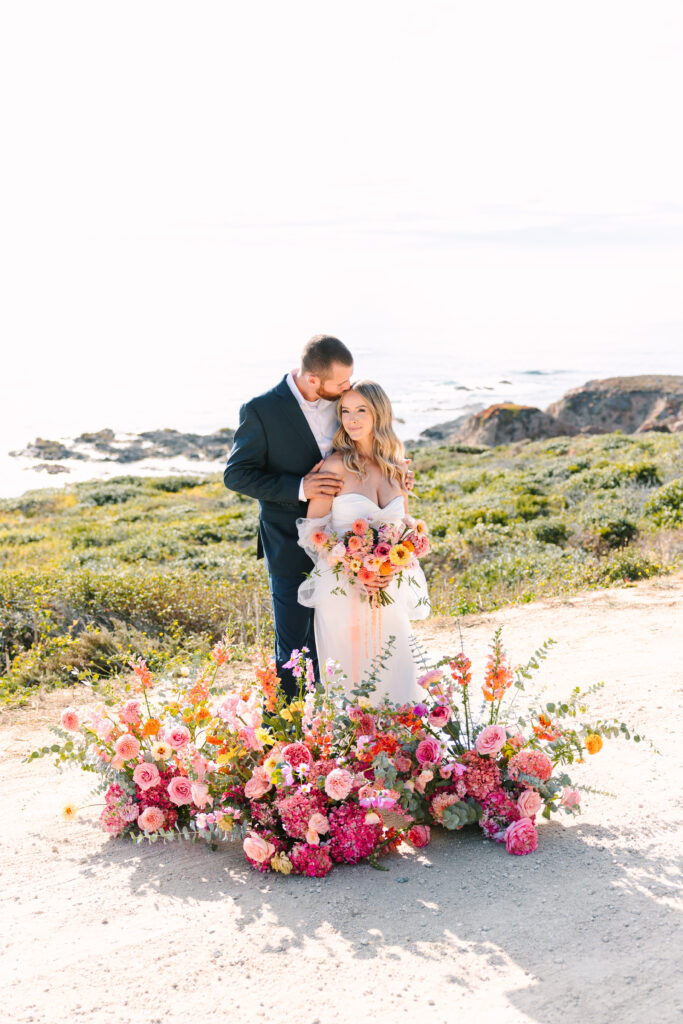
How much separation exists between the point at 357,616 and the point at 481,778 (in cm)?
114

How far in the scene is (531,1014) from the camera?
121 inches

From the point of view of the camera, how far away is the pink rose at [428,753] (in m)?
4.45

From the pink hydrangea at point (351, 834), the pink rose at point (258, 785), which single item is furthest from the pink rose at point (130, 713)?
the pink hydrangea at point (351, 834)

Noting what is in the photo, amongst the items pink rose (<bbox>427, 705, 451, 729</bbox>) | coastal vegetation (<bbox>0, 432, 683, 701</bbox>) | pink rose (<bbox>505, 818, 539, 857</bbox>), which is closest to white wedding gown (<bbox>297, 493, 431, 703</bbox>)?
pink rose (<bbox>427, 705, 451, 729</bbox>)

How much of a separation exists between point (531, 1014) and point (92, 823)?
2.74m

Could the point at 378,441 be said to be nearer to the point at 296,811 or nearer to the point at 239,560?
the point at 296,811

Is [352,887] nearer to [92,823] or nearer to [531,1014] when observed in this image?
[531,1014]

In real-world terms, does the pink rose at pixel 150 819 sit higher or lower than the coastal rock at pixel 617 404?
lower

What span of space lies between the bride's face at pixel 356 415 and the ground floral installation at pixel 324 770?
1.26 meters

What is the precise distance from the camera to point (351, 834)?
4.18 meters

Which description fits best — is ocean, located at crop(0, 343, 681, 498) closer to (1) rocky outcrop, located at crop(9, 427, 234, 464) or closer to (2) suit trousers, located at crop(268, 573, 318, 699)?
(1) rocky outcrop, located at crop(9, 427, 234, 464)

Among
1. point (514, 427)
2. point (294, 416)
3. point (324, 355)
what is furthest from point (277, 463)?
point (514, 427)

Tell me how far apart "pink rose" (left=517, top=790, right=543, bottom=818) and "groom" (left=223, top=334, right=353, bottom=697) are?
1521 mm

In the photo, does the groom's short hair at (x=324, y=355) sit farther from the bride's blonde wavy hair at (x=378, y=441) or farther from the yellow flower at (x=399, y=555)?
the yellow flower at (x=399, y=555)
